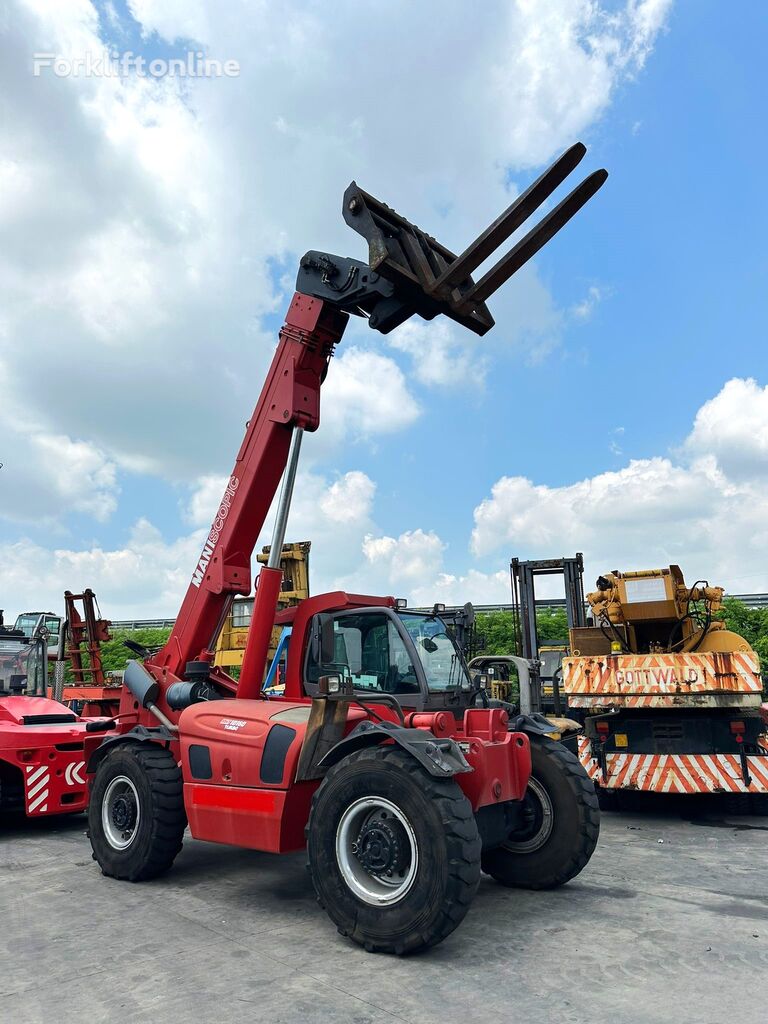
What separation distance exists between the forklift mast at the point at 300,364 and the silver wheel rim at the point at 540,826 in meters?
2.43

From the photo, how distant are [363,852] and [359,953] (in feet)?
1.78

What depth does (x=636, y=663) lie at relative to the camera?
9547mm

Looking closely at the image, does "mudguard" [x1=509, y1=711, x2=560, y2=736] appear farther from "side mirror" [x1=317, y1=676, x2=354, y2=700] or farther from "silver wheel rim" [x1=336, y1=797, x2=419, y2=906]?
"silver wheel rim" [x1=336, y1=797, x2=419, y2=906]

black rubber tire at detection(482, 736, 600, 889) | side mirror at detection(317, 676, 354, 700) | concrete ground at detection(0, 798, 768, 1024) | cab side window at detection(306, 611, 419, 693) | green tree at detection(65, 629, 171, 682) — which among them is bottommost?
concrete ground at detection(0, 798, 768, 1024)

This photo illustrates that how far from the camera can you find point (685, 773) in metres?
9.21

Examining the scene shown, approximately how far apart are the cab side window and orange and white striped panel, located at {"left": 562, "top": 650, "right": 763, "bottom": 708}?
4497 mm

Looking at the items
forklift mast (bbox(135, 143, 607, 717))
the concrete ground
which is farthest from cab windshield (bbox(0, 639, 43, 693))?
the concrete ground

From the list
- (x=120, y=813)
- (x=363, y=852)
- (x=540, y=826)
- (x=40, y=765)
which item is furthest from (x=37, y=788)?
(x=540, y=826)

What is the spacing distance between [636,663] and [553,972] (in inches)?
223

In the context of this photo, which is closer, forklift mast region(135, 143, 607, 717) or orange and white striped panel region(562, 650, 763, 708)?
forklift mast region(135, 143, 607, 717)

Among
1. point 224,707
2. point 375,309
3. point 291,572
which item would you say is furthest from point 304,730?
point 291,572

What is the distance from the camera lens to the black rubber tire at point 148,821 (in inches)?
250

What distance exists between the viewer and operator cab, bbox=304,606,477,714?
6.05m

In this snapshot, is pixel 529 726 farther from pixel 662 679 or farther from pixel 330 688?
pixel 662 679
